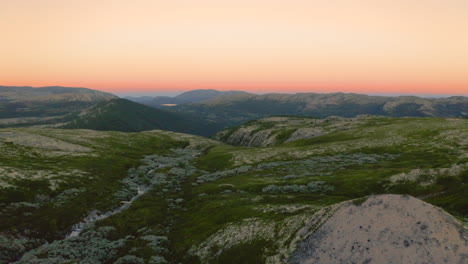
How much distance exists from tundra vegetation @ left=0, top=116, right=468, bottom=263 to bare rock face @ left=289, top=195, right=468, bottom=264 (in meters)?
1.81

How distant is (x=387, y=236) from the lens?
900 inches

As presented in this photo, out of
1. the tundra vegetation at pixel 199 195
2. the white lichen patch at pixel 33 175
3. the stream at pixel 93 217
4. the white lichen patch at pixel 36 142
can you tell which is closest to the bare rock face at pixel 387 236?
the tundra vegetation at pixel 199 195

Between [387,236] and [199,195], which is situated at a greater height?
[387,236]

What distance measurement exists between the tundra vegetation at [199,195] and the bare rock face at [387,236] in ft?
5.95

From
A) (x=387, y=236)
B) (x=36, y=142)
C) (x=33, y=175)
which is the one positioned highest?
(x=387, y=236)

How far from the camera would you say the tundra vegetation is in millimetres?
36562

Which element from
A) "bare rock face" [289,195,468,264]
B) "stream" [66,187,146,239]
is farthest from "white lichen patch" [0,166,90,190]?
"bare rock face" [289,195,468,264]

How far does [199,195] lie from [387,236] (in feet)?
167

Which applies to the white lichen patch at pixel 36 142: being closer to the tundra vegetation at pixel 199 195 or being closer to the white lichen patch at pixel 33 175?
the tundra vegetation at pixel 199 195

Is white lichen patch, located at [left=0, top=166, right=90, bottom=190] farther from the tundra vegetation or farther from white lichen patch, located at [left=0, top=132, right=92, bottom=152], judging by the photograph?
white lichen patch, located at [left=0, top=132, right=92, bottom=152]

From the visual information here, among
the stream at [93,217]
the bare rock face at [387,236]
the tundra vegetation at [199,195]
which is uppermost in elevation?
the bare rock face at [387,236]

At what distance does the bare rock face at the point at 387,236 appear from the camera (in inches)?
798

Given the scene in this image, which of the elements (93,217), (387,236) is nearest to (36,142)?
(93,217)

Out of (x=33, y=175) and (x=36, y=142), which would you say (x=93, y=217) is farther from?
(x=36, y=142)
